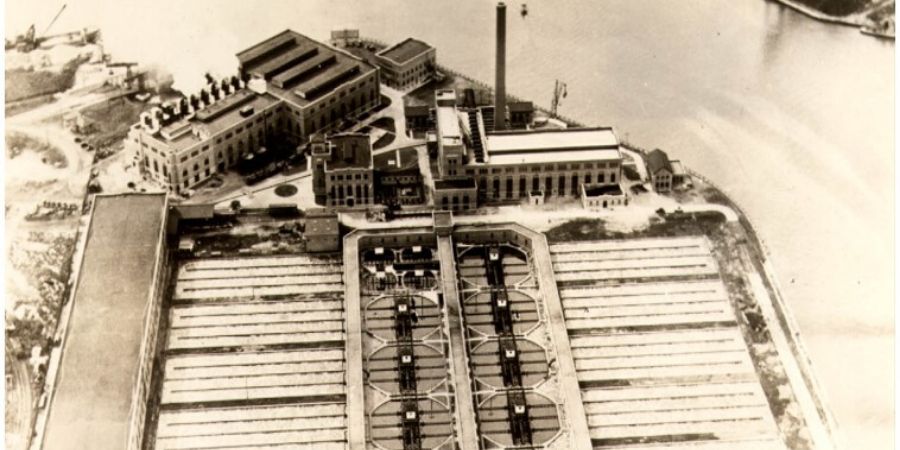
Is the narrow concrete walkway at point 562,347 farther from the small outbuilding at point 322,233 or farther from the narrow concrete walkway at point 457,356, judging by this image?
the small outbuilding at point 322,233

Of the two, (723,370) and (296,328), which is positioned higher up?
(296,328)

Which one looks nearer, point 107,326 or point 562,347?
point 107,326

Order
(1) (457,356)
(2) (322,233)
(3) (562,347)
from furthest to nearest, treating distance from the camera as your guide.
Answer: (2) (322,233) → (3) (562,347) → (1) (457,356)

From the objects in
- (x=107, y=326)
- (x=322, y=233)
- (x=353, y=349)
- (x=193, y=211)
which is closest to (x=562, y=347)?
(x=353, y=349)

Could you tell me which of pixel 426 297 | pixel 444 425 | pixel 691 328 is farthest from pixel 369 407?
pixel 691 328

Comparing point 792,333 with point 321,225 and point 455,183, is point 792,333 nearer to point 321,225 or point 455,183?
point 455,183

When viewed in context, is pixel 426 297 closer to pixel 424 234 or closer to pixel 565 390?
pixel 424 234
